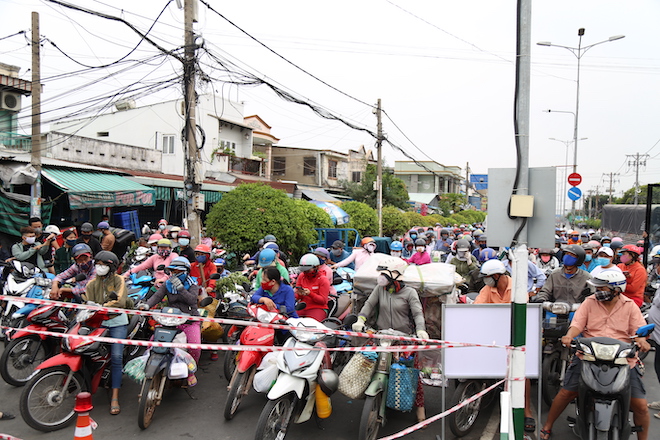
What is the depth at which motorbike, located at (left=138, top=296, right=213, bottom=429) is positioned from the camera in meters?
4.65

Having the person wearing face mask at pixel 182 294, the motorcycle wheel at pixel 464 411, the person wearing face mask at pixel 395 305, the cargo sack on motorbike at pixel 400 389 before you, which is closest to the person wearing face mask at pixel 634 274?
the motorcycle wheel at pixel 464 411

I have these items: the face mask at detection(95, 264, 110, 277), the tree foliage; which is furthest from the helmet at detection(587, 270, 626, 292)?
the tree foliage

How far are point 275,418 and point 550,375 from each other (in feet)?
10.8

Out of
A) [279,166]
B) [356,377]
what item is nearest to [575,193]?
[356,377]

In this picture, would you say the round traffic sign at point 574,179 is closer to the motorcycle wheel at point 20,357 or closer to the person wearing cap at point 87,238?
the person wearing cap at point 87,238

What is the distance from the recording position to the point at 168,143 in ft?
84.7

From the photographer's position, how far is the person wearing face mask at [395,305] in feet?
16.3

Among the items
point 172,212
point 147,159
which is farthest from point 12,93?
point 172,212

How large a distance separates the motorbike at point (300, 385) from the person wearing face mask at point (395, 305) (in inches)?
21.5

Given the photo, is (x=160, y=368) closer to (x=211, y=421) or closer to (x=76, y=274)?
(x=211, y=421)

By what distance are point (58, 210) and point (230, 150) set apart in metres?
12.7

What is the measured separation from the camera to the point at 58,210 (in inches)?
611

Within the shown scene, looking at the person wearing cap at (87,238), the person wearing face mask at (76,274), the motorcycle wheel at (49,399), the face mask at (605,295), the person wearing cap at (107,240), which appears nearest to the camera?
the face mask at (605,295)

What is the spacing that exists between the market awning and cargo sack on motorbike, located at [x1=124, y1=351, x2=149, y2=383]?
986 cm
